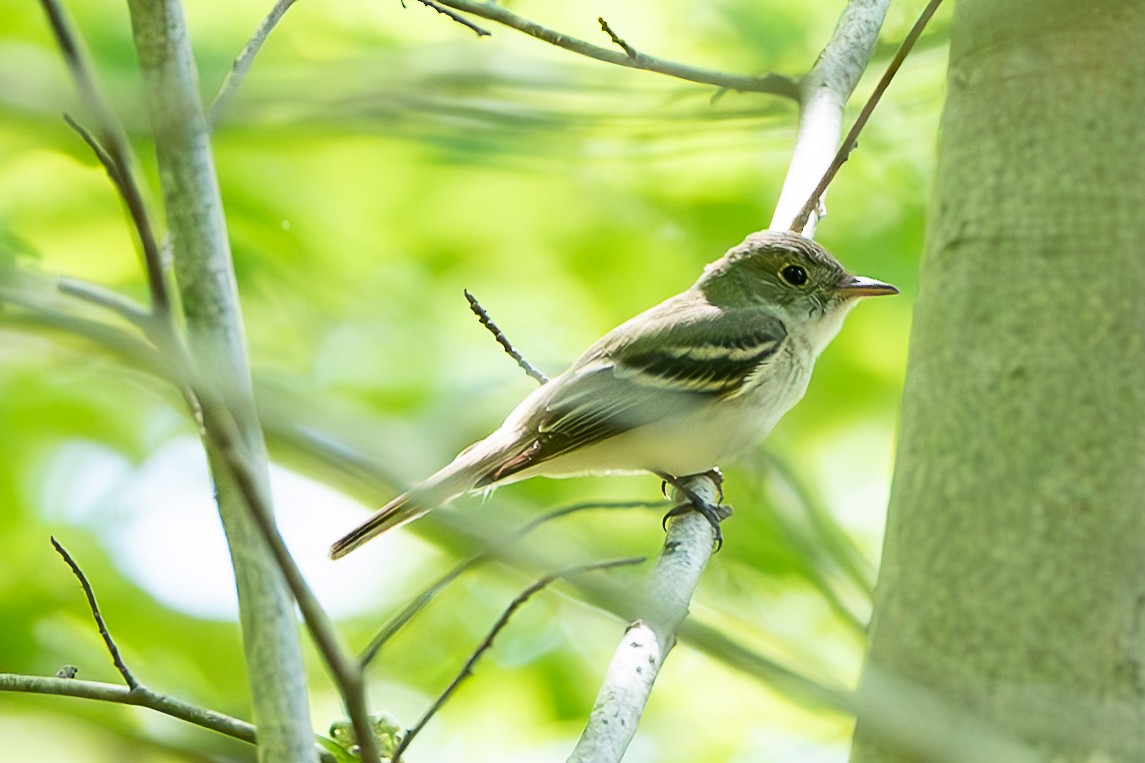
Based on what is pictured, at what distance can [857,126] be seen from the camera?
13.5 feet

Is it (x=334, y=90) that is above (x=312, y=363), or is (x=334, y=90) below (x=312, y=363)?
below

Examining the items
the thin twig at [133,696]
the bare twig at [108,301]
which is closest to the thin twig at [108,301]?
the bare twig at [108,301]

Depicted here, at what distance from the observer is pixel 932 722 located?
155 cm

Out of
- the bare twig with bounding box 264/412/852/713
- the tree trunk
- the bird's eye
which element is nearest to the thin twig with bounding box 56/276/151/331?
the bare twig with bounding box 264/412/852/713

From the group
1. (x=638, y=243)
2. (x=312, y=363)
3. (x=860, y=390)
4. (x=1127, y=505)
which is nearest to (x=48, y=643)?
(x=312, y=363)

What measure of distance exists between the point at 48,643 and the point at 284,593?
325cm

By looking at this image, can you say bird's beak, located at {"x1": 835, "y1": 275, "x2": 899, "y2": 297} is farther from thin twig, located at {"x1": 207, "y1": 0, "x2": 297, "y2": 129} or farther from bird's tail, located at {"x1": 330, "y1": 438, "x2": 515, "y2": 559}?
thin twig, located at {"x1": 207, "y1": 0, "x2": 297, "y2": 129}

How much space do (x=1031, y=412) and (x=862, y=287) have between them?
11.1 feet

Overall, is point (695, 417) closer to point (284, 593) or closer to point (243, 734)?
point (243, 734)

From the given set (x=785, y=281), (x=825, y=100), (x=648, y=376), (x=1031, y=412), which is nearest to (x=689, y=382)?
(x=648, y=376)

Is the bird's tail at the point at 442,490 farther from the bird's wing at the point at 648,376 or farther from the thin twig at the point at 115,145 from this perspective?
the thin twig at the point at 115,145

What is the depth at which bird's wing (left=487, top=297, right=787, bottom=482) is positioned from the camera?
191 inches

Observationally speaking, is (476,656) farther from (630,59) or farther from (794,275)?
(794,275)

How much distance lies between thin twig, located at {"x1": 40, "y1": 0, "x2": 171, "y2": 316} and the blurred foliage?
1.82m
